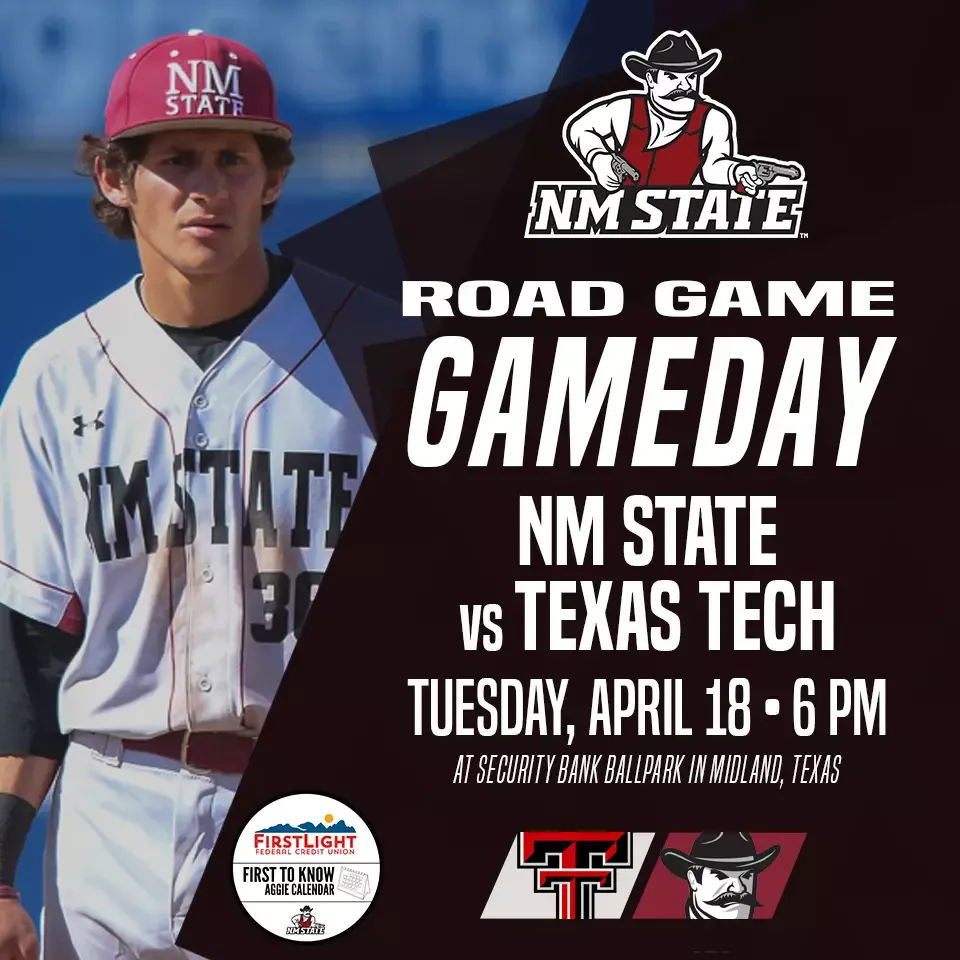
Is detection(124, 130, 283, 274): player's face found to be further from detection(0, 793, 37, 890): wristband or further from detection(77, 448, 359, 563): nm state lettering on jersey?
detection(0, 793, 37, 890): wristband

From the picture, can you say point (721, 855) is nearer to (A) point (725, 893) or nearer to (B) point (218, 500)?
(A) point (725, 893)

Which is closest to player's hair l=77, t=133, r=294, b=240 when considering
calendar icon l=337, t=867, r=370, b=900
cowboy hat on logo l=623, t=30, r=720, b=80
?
cowboy hat on logo l=623, t=30, r=720, b=80

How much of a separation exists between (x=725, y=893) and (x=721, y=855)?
0.07 metres

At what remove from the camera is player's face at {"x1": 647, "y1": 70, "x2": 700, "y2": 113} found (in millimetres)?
2381

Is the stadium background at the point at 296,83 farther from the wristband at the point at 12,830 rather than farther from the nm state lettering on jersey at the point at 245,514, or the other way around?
the wristband at the point at 12,830

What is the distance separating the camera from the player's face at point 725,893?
2.38 metres

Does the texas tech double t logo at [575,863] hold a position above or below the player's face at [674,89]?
below

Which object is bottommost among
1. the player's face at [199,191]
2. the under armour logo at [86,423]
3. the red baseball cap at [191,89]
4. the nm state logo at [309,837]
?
the nm state logo at [309,837]

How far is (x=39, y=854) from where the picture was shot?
2.41 meters

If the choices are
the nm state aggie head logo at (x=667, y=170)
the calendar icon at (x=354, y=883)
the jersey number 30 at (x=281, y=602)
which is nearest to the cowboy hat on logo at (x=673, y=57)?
the nm state aggie head logo at (x=667, y=170)

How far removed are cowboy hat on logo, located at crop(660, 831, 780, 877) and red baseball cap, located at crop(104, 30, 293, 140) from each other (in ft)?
4.80

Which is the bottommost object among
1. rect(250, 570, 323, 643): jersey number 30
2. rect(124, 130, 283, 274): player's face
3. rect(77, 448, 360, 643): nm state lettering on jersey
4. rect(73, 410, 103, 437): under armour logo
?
rect(250, 570, 323, 643): jersey number 30

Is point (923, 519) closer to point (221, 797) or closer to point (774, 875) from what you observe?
point (774, 875)

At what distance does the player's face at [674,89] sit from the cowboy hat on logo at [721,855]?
1.30m
